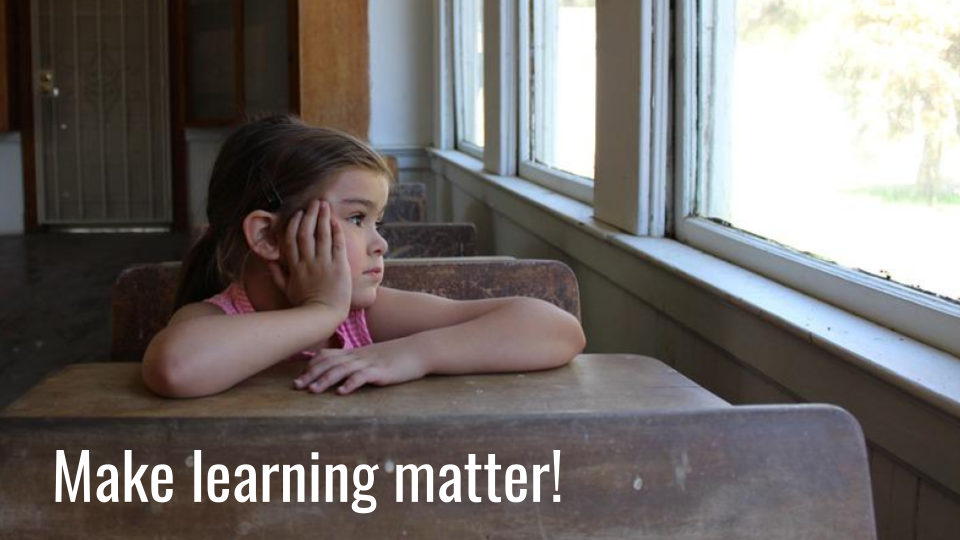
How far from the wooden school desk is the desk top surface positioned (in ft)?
0.43

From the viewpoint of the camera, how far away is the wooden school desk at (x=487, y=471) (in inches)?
34.7

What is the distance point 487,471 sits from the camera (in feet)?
2.90

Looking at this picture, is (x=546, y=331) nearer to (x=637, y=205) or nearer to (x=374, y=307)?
(x=374, y=307)

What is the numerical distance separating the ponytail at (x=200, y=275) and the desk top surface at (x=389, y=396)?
277 mm

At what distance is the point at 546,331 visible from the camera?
136cm

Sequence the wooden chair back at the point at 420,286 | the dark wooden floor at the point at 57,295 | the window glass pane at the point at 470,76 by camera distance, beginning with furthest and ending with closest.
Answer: the window glass pane at the point at 470,76, the dark wooden floor at the point at 57,295, the wooden chair back at the point at 420,286

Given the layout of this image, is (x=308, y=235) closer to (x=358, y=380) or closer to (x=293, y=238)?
(x=293, y=238)

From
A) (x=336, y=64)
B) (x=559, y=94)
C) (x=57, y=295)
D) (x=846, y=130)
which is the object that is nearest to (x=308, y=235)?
(x=846, y=130)

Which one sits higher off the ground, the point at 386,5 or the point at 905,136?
the point at 386,5

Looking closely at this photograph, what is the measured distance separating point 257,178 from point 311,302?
23cm

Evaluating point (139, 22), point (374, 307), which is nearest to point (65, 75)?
point (139, 22)

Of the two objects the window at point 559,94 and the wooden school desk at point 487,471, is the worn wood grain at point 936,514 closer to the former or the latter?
the wooden school desk at point 487,471

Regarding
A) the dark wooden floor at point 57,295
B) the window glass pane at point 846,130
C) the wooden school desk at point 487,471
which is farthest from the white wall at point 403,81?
the wooden school desk at point 487,471

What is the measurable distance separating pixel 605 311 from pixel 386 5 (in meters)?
4.46
